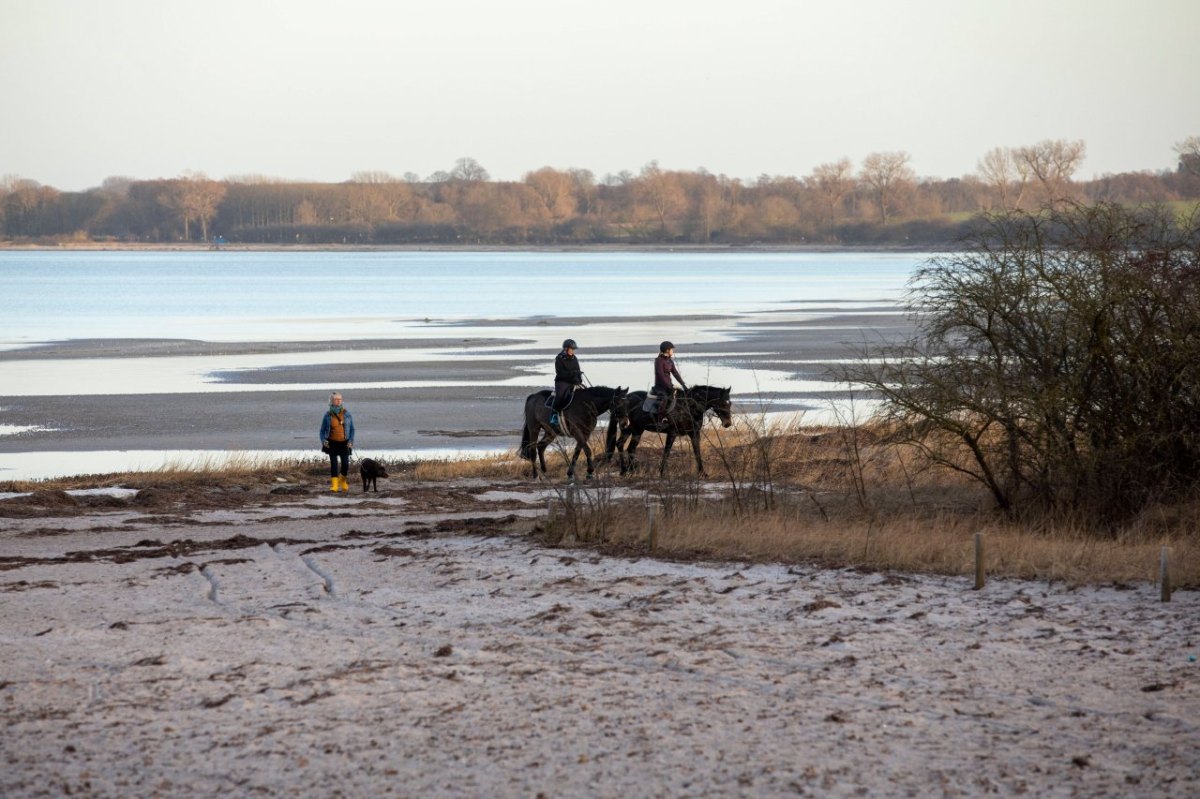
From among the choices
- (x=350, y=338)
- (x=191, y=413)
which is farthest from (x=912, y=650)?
(x=350, y=338)

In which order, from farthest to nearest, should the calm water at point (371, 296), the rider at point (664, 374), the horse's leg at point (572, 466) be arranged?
the calm water at point (371, 296) → the rider at point (664, 374) → the horse's leg at point (572, 466)

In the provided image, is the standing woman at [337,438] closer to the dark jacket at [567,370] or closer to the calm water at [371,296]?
the dark jacket at [567,370]

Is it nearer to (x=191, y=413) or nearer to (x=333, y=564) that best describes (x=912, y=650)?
(x=333, y=564)

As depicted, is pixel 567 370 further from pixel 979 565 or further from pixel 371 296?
Answer: pixel 371 296

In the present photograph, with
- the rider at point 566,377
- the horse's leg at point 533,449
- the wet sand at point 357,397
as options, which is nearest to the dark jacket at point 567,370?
the rider at point 566,377

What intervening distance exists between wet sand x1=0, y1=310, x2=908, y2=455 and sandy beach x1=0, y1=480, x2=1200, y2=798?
12855mm

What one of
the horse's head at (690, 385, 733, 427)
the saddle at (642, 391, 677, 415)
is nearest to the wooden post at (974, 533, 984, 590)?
the saddle at (642, 391, 677, 415)

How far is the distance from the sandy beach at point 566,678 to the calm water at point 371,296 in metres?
42.0

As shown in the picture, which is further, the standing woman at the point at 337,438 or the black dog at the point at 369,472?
the standing woman at the point at 337,438

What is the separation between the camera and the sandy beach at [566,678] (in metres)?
7.98

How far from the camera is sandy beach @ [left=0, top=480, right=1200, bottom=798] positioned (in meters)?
7.98

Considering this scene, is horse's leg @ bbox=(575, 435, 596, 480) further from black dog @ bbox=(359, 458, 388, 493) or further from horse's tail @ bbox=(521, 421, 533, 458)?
black dog @ bbox=(359, 458, 388, 493)

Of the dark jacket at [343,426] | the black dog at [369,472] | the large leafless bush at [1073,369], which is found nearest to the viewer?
the large leafless bush at [1073,369]

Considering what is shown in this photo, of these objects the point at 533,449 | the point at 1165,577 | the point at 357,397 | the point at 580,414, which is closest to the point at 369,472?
the point at 533,449
